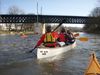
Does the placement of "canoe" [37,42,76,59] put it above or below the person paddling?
below

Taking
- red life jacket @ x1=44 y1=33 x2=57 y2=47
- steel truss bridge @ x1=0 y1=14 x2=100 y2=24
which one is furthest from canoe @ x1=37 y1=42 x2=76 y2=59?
steel truss bridge @ x1=0 y1=14 x2=100 y2=24

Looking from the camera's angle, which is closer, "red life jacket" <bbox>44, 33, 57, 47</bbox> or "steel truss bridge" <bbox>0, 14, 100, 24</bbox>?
"red life jacket" <bbox>44, 33, 57, 47</bbox>

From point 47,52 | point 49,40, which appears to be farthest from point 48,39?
point 47,52

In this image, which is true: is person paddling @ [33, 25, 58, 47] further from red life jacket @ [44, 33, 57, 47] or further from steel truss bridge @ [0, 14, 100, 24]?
steel truss bridge @ [0, 14, 100, 24]

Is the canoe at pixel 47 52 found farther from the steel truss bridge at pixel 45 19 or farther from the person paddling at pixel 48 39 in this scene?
the steel truss bridge at pixel 45 19

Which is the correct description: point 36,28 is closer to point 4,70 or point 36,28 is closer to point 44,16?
point 44,16

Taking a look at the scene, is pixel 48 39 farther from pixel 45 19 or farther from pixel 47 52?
pixel 45 19

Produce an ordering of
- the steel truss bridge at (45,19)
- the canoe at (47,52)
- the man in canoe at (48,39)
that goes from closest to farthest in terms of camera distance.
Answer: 1. the canoe at (47,52)
2. the man in canoe at (48,39)
3. the steel truss bridge at (45,19)

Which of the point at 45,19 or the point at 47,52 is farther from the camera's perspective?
the point at 45,19

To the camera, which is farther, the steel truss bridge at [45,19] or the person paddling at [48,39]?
the steel truss bridge at [45,19]

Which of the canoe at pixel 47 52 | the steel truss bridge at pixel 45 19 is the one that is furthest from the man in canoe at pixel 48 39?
the steel truss bridge at pixel 45 19

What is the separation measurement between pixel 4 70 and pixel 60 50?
7.26 meters

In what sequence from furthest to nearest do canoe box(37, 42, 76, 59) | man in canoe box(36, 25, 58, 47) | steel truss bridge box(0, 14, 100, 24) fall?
1. steel truss bridge box(0, 14, 100, 24)
2. man in canoe box(36, 25, 58, 47)
3. canoe box(37, 42, 76, 59)

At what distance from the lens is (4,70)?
13.7 meters
